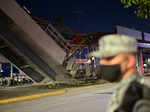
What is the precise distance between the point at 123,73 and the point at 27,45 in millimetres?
11311

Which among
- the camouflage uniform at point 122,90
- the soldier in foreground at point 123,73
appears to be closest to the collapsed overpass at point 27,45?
the soldier in foreground at point 123,73

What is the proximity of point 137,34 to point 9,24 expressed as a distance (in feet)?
69.0

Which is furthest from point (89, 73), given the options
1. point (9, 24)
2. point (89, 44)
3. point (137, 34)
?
point (137, 34)

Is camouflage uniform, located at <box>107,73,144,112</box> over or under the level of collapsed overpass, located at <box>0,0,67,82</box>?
under

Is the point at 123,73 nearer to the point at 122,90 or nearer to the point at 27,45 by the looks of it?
the point at 122,90

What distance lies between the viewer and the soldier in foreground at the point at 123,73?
1.11 metres

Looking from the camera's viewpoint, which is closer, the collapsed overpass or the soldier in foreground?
the soldier in foreground

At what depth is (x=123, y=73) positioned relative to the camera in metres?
1.24

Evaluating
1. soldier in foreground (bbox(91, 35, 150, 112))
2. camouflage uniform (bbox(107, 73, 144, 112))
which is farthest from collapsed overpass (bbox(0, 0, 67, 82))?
camouflage uniform (bbox(107, 73, 144, 112))

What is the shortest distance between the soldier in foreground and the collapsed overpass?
10.2 meters

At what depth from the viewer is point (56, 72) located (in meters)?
13.1

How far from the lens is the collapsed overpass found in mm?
10750

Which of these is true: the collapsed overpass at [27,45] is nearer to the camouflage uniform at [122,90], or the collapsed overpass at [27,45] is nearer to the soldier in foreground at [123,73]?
the soldier in foreground at [123,73]

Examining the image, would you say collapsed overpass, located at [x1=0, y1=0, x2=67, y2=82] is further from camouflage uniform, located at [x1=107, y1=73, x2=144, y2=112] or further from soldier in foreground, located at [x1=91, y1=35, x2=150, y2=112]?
camouflage uniform, located at [x1=107, y1=73, x2=144, y2=112]
